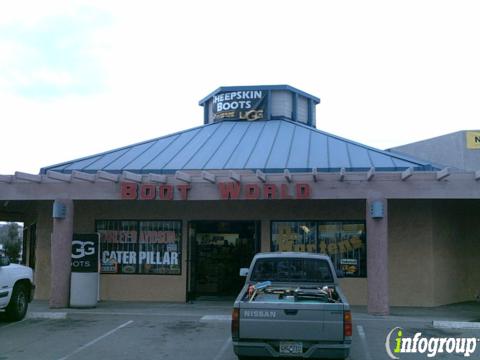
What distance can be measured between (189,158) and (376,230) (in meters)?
6.44

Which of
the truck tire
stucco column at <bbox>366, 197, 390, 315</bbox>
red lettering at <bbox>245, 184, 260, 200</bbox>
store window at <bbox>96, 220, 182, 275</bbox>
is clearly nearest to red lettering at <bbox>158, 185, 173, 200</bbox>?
red lettering at <bbox>245, 184, 260, 200</bbox>

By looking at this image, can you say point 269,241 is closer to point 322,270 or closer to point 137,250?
point 137,250

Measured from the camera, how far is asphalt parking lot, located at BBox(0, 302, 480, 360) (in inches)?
384

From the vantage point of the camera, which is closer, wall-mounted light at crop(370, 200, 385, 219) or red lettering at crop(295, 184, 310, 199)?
wall-mounted light at crop(370, 200, 385, 219)

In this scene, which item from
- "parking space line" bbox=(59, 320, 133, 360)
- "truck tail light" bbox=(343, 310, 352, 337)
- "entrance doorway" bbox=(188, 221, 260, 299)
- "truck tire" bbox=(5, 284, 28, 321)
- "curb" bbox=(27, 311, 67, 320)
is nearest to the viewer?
"truck tail light" bbox=(343, 310, 352, 337)

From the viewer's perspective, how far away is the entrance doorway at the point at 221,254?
1758 cm

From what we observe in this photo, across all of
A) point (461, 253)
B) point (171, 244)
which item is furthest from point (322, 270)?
point (461, 253)

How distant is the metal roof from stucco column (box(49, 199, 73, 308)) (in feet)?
7.88

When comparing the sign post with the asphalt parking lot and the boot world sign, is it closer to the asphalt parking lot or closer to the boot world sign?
the asphalt parking lot

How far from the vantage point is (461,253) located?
17812 mm

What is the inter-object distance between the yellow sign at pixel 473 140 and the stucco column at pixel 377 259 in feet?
29.4

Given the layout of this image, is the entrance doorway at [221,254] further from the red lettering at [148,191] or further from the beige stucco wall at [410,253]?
the beige stucco wall at [410,253]

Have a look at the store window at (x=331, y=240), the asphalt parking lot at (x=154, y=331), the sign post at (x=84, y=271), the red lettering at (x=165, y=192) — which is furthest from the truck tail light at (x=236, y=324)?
the store window at (x=331, y=240)

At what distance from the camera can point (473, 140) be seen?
833 inches
